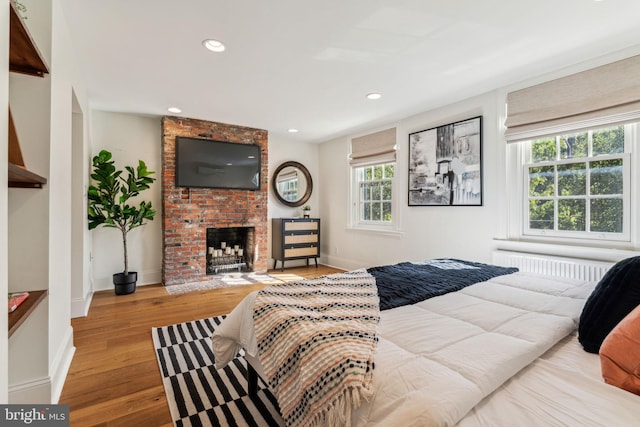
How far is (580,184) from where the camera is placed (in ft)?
8.84

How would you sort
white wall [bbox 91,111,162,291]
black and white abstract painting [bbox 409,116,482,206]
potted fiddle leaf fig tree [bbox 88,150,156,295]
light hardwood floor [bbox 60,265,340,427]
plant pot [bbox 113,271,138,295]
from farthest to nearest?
white wall [bbox 91,111,162,291]
plant pot [bbox 113,271,138,295]
potted fiddle leaf fig tree [bbox 88,150,156,295]
black and white abstract painting [bbox 409,116,482,206]
light hardwood floor [bbox 60,265,340,427]

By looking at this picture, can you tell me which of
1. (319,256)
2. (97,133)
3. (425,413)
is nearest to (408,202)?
(319,256)

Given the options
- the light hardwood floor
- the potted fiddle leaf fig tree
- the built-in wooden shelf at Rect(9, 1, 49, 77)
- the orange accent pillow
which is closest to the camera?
the orange accent pillow

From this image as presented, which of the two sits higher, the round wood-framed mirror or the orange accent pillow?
the round wood-framed mirror

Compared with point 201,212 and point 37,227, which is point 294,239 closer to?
point 201,212

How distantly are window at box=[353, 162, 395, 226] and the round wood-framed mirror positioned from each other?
1.03m

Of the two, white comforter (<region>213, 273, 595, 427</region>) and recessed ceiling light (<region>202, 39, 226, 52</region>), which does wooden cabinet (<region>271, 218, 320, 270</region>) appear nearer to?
recessed ceiling light (<region>202, 39, 226, 52</region>)

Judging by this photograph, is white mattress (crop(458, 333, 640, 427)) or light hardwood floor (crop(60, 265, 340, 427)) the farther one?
light hardwood floor (crop(60, 265, 340, 427))

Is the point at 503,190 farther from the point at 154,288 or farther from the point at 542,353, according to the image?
the point at 154,288

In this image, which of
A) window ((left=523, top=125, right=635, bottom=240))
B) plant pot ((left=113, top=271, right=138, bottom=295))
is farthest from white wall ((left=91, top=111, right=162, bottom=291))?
window ((left=523, top=125, right=635, bottom=240))

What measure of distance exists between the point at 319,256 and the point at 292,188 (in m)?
1.35

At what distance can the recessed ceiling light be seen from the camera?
2.29 m

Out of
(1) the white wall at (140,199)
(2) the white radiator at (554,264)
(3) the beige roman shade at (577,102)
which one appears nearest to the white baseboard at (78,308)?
(1) the white wall at (140,199)

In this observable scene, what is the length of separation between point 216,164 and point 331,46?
280 cm
